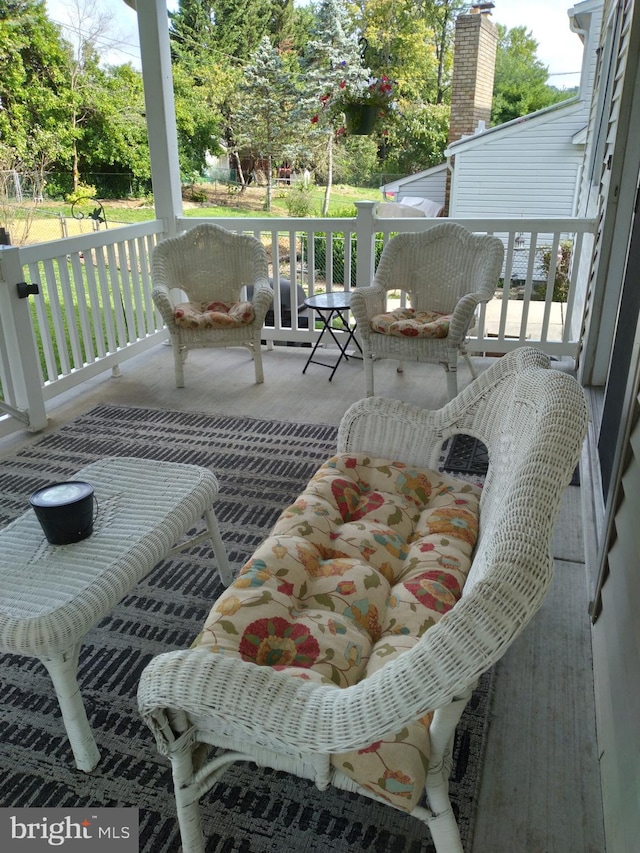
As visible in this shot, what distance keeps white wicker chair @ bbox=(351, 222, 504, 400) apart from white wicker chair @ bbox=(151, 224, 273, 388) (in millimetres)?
669

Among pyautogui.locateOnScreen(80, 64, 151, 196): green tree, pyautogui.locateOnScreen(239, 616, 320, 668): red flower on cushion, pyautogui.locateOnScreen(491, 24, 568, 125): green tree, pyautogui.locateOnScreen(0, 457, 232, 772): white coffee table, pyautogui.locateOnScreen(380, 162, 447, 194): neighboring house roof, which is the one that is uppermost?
pyautogui.locateOnScreen(491, 24, 568, 125): green tree

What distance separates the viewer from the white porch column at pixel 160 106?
4.04m

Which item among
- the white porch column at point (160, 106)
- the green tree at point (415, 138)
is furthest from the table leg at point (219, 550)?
the green tree at point (415, 138)

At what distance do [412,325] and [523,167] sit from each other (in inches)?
201

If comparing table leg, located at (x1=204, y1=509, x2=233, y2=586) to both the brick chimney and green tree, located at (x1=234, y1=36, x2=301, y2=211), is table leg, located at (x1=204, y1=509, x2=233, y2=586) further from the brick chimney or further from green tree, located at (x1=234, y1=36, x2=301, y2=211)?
green tree, located at (x1=234, y1=36, x2=301, y2=211)

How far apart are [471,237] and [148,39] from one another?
238cm

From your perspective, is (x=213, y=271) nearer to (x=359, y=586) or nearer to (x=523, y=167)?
(x=359, y=586)

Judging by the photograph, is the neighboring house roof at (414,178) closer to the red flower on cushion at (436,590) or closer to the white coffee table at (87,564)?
the white coffee table at (87,564)

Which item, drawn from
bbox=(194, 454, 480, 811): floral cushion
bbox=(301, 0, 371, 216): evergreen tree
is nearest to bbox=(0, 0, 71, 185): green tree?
bbox=(301, 0, 371, 216): evergreen tree

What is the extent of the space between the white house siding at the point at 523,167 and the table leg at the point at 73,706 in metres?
6.97

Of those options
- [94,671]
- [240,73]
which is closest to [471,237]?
[94,671]

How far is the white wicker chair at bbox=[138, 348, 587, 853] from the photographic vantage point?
82 centimetres

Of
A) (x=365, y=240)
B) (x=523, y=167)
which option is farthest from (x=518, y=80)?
(x=365, y=240)

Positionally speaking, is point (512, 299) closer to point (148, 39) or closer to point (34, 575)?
point (148, 39)
